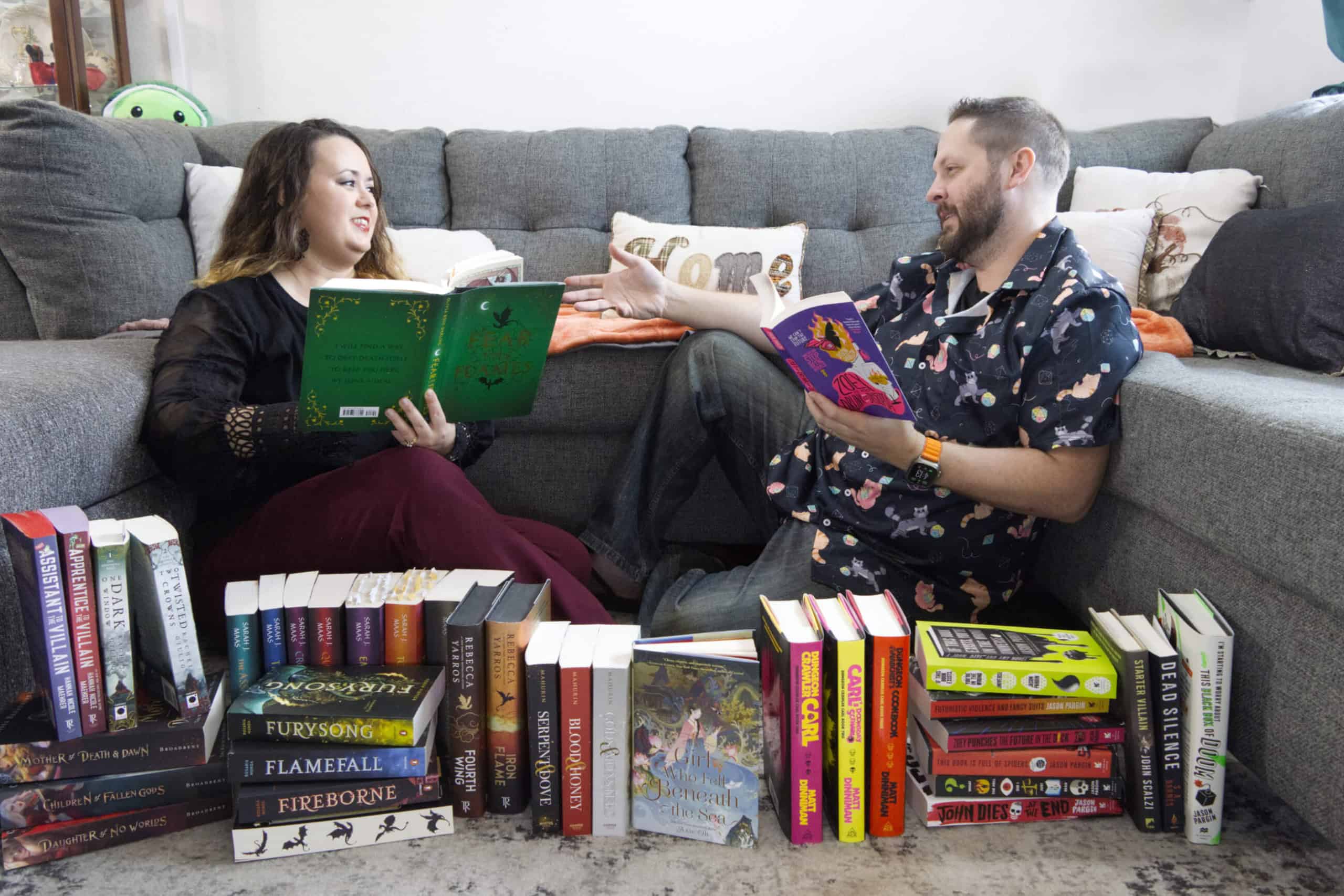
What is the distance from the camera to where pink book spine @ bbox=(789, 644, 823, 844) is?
3.24ft

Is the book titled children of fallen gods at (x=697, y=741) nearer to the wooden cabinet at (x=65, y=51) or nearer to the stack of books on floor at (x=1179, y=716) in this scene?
the stack of books on floor at (x=1179, y=716)

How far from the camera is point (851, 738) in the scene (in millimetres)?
1009

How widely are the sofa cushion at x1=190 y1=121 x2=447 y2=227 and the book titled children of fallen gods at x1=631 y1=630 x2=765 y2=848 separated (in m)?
1.58

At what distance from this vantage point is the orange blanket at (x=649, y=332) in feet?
5.37

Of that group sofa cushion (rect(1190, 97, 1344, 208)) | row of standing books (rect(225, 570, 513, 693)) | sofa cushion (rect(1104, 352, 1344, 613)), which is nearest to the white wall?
sofa cushion (rect(1190, 97, 1344, 208))

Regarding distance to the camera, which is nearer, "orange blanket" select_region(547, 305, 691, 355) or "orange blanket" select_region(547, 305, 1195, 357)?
"orange blanket" select_region(547, 305, 1195, 357)

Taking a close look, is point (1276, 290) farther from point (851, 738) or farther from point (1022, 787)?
point (851, 738)

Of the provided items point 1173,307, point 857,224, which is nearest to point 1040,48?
point 857,224

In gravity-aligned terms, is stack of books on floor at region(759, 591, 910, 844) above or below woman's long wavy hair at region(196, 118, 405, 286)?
below

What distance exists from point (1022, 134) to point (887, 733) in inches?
33.9

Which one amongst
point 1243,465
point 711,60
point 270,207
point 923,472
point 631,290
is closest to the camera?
point 1243,465

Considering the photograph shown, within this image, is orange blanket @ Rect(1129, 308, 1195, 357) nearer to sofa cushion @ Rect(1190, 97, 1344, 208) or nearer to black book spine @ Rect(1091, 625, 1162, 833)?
sofa cushion @ Rect(1190, 97, 1344, 208)

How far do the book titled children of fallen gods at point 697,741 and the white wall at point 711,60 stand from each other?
202 centimetres

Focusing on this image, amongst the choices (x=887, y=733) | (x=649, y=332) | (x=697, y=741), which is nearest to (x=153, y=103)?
(x=649, y=332)
